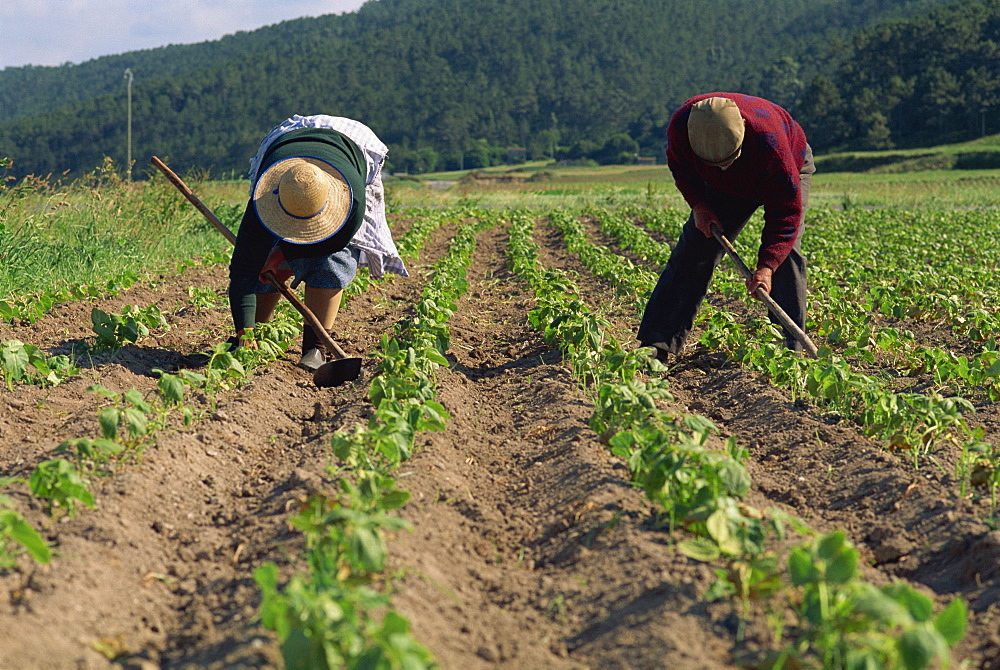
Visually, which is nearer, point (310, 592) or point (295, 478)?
point (310, 592)

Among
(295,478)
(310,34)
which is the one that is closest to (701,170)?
(295,478)

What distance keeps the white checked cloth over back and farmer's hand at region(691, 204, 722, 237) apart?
75.5 inches

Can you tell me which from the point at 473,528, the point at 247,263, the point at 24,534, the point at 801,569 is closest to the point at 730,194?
the point at 247,263

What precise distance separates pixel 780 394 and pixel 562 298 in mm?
2058

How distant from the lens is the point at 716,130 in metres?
4.57

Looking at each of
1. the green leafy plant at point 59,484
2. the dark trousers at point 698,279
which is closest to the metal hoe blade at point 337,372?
the dark trousers at point 698,279

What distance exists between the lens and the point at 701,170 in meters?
5.14

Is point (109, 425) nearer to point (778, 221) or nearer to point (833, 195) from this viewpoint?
point (778, 221)

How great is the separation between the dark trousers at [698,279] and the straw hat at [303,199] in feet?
6.96

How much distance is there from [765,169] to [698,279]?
0.88m

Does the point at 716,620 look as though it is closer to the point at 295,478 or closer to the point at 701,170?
the point at 295,478

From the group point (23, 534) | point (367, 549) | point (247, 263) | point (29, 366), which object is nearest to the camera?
point (367, 549)

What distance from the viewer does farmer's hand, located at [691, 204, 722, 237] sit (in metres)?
5.18

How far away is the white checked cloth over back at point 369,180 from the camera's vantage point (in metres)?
5.22
